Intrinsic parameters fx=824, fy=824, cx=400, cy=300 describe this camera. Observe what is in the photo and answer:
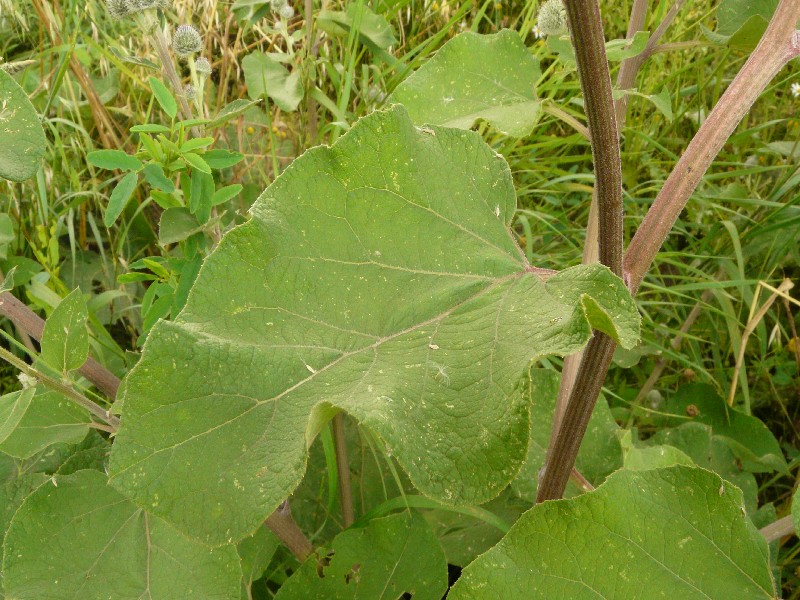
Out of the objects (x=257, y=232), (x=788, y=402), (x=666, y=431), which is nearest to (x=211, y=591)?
(x=257, y=232)

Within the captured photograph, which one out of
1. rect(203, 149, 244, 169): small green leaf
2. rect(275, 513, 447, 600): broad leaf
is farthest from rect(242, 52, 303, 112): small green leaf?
rect(275, 513, 447, 600): broad leaf

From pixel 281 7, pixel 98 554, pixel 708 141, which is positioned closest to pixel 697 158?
pixel 708 141

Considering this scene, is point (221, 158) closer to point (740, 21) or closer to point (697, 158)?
point (697, 158)

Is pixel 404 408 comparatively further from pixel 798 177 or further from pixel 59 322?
pixel 798 177

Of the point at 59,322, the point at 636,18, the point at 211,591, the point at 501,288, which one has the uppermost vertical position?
the point at 636,18

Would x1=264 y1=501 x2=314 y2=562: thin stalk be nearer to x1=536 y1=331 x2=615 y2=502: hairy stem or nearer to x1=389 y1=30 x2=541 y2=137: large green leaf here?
x1=536 y1=331 x2=615 y2=502: hairy stem

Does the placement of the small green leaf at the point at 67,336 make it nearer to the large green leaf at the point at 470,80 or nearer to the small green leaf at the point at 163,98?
the small green leaf at the point at 163,98

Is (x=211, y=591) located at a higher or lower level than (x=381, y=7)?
lower

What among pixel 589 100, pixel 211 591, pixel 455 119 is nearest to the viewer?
pixel 589 100
